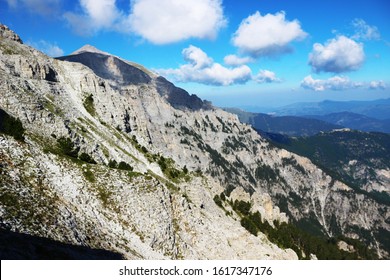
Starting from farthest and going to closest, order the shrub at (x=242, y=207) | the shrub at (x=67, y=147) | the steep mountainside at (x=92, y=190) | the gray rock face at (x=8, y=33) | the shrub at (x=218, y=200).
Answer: the gray rock face at (x=8, y=33) → the shrub at (x=242, y=207) → the shrub at (x=218, y=200) → the shrub at (x=67, y=147) → the steep mountainside at (x=92, y=190)

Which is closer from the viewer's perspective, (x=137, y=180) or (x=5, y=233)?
(x=5, y=233)

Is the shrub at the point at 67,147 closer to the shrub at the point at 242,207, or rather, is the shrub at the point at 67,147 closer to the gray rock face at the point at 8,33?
the shrub at the point at 242,207

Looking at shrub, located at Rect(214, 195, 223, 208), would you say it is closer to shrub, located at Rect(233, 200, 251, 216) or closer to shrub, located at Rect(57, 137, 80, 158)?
shrub, located at Rect(233, 200, 251, 216)

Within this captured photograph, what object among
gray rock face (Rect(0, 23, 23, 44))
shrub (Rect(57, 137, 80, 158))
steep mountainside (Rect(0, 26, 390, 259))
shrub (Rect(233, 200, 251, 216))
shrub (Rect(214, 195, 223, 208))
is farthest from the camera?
gray rock face (Rect(0, 23, 23, 44))

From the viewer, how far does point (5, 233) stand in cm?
3478

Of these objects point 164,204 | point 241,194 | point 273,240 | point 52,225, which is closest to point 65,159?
point 164,204

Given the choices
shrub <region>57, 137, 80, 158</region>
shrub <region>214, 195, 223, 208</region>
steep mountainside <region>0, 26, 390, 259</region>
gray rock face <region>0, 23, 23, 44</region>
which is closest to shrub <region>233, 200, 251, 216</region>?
steep mountainside <region>0, 26, 390, 259</region>

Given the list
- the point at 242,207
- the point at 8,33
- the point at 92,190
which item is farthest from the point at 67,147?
the point at 8,33

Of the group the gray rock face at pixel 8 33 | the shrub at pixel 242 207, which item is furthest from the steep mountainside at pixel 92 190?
the gray rock face at pixel 8 33

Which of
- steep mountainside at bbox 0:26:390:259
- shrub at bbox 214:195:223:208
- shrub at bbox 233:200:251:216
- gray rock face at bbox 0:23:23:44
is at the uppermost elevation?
gray rock face at bbox 0:23:23:44

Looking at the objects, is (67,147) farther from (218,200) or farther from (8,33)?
(8,33)

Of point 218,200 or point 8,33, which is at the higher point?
point 8,33
